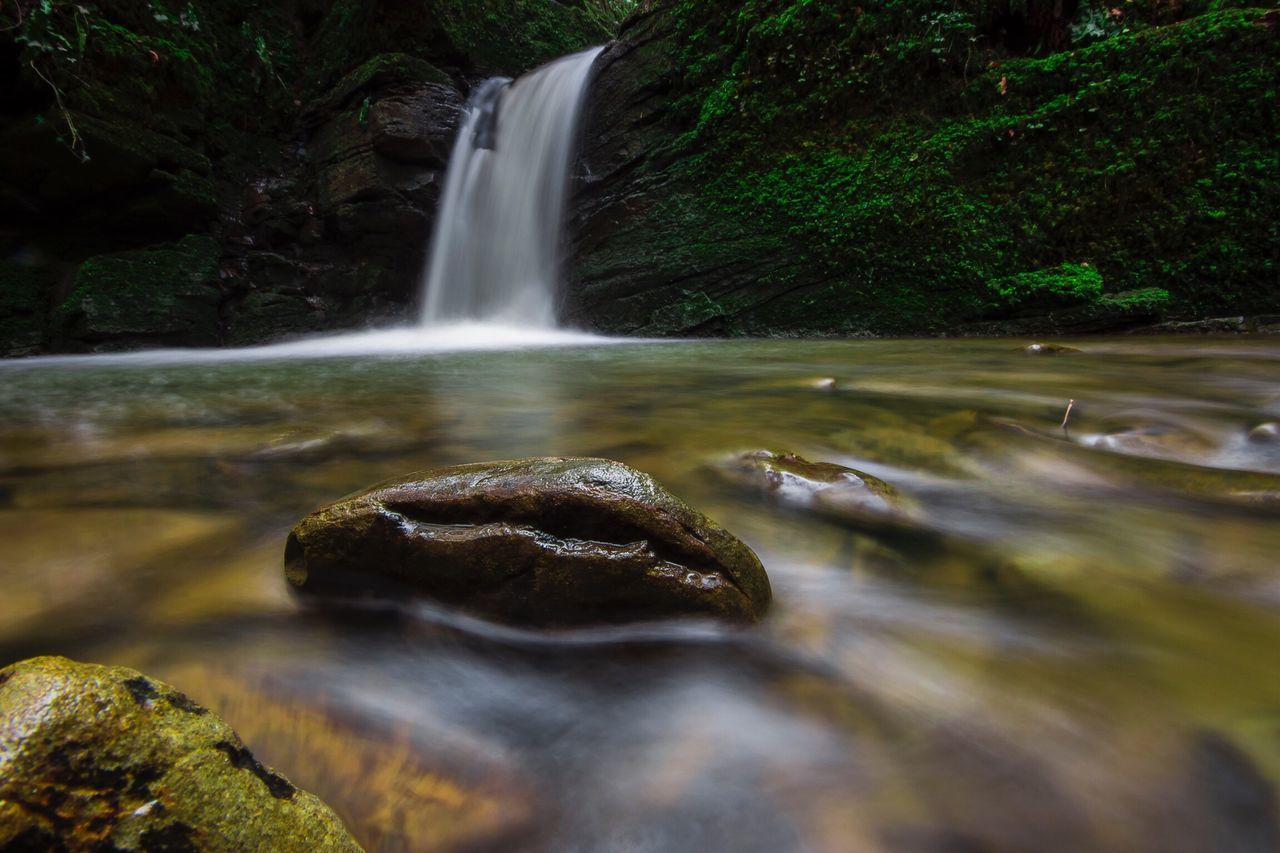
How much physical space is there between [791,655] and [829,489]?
0.89 meters

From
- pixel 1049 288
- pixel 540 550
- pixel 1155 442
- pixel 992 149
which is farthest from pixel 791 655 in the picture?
pixel 992 149

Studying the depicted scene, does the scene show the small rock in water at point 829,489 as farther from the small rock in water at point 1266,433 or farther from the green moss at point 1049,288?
the green moss at point 1049,288

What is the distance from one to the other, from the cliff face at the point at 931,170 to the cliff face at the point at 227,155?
371cm

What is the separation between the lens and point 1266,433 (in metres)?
2.63

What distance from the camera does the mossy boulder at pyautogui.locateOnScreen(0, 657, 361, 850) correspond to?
618 millimetres

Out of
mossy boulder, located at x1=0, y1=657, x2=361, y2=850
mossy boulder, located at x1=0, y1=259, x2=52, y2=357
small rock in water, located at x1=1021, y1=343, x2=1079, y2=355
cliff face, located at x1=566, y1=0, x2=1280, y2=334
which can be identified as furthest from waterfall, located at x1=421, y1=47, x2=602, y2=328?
mossy boulder, located at x1=0, y1=657, x2=361, y2=850

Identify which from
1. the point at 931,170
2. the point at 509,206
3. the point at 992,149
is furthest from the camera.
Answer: the point at 509,206

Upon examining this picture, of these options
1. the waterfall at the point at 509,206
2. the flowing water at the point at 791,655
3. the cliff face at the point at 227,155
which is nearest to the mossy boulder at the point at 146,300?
the cliff face at the point at 227,155

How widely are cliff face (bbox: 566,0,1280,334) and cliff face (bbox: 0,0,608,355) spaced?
371 cm

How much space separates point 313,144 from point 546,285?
18.2ft

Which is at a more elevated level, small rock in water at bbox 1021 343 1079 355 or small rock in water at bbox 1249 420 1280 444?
small rock in water at bbox 1021 343 1079 355

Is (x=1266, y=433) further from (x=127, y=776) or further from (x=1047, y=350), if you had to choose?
(x=127, y=776)

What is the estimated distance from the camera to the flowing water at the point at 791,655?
0.95 m

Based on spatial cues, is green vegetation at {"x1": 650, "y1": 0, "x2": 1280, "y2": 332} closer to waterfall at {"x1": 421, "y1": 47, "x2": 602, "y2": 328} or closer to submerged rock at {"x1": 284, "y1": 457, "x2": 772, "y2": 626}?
waterfall at {"x1": 421, "y1": 47, "x2": 602, "y2": 328}
